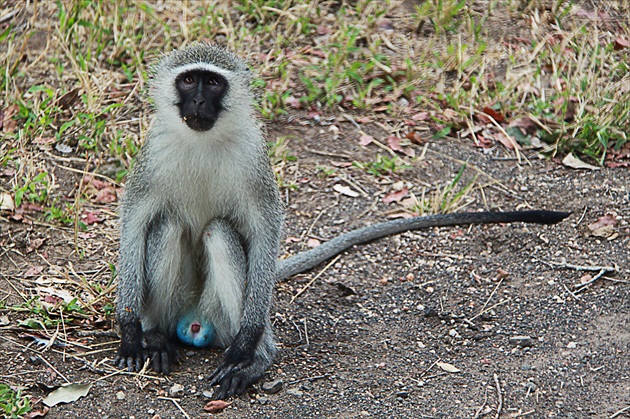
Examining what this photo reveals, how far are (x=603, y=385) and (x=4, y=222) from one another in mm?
3655

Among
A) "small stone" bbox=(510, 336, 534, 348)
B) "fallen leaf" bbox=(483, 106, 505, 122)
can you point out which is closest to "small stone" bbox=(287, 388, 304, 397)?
"small stone" bbox=(510, 336, 534, 348)

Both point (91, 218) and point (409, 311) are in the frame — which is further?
point (91, 218)

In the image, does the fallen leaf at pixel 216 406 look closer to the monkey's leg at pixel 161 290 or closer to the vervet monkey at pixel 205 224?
the vervet monkey at pixel 205 224

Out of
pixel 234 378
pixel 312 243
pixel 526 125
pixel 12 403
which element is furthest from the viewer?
pixel 526 125

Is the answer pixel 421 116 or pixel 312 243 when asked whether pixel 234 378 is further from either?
pixel 421 116

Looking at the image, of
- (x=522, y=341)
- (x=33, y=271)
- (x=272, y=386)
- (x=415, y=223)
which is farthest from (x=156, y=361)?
(x=415, y=223)

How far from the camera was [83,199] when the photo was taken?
6.13 m

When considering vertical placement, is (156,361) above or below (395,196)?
below

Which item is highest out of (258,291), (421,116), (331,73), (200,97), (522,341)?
(200,97)

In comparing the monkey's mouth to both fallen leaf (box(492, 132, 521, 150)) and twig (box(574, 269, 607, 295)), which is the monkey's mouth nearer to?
twig (box(574, 269, 607, 295))

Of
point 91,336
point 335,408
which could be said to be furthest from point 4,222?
point 335,408

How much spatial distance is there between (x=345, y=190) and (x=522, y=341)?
6.23ft

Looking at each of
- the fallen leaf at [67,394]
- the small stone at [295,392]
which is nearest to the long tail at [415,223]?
the small stone at [295,392]

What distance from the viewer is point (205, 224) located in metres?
4.83
